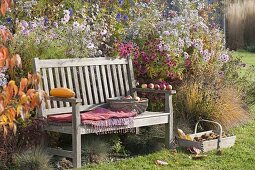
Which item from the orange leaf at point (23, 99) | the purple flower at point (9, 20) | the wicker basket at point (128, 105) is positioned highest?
the purple flower at point (9, 20)

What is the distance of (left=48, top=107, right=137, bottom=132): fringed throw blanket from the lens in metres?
5.62

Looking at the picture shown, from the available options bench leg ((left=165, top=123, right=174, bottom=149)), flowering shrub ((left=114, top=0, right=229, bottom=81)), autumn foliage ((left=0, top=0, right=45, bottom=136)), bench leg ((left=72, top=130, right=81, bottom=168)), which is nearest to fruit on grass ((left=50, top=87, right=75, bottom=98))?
bench leg ((left=72, top=130, right=81, bottom=168))

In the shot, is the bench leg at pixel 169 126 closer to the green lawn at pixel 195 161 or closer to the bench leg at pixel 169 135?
the bench leg at pixel 169 135

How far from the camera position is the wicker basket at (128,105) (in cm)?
620

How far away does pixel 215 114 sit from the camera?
23.8 feet

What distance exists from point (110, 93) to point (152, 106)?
0.94 m

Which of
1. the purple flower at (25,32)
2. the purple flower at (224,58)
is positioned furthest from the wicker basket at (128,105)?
the purple flower at (224,58)

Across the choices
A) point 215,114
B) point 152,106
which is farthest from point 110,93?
point 215,114

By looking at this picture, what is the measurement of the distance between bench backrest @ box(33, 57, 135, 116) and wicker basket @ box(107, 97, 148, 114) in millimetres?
236

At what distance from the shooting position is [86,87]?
20.9ft

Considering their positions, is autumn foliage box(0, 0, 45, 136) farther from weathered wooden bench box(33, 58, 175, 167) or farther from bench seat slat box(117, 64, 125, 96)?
bench seat slat box(117, 64, 125, 96)

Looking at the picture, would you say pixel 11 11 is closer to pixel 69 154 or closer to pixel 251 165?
pixel 69 154

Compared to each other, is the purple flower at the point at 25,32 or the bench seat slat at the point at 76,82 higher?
the purple flower at the point at 25,32

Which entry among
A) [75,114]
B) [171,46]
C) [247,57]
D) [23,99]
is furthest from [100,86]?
[247,57]
